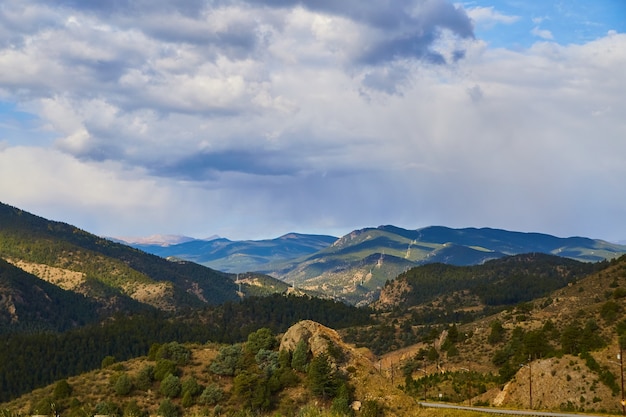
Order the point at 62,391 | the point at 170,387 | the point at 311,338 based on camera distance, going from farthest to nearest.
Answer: the point at 311,338
the point at 62,391
the point at 170,387

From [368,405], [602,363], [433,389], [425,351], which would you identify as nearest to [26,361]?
[425,351]

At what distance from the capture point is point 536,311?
604 ft

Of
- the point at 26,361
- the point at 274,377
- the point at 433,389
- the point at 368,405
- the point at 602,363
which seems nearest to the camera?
the point at 368,405

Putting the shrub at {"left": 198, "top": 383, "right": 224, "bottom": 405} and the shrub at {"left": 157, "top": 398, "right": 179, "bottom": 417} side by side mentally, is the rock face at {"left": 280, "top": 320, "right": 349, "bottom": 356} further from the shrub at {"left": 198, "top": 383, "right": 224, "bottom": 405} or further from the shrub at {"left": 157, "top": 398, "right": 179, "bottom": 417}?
the shrub at {"left": 157, "top": 398, "right": 179, "bottom": 417}

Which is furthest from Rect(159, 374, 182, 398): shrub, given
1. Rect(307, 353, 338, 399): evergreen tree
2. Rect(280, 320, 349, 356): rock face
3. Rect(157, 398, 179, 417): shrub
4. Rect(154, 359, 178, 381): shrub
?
Rect(307, 353, 338, 399): evergreen tree

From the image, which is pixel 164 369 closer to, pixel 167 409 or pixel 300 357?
pixel 167 409

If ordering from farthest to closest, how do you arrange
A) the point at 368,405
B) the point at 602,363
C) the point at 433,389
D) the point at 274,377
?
the point at 433,389, the point at 602,363, the point at 274,377, the point at 368,405

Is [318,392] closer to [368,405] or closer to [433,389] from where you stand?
[368,405]

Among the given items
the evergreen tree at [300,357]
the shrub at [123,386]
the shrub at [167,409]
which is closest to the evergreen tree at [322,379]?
the evergreen tree at [300,357]

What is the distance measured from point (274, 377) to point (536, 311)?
122751 millimetres

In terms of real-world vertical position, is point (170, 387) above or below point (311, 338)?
below

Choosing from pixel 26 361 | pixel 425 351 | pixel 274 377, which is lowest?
pixel 26 361

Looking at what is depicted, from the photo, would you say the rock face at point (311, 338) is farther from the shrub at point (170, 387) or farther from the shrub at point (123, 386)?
the shrub at point (123, 386)

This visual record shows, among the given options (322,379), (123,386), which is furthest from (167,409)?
(322,379)
